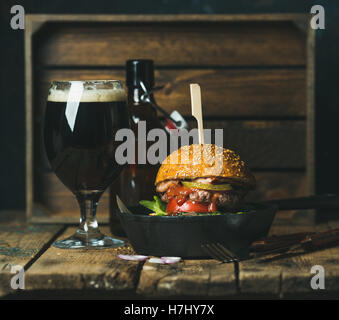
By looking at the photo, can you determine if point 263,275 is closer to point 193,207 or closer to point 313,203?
point 193,207

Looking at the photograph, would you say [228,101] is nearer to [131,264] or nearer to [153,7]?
[153,7]

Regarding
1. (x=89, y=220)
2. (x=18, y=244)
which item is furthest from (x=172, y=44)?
(x=18, y=244)

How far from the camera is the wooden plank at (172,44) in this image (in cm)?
206

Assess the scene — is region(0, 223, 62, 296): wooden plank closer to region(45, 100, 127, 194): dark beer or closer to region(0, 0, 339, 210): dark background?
region(45, 100, 127, 194): dark beer

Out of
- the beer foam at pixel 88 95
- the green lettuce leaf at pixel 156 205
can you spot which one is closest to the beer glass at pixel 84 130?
the beer foam at pixel 88 95

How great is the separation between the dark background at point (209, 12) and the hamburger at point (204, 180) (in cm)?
85

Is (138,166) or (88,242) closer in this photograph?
(88,242)

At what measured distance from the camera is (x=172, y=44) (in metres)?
2.07

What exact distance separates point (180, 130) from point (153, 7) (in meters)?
0.60

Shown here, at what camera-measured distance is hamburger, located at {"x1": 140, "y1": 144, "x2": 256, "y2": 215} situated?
1.49 m

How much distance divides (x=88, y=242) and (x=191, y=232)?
0.34m

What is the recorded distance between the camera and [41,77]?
2.09 metres

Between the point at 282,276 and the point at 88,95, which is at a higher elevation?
the point at 88,95

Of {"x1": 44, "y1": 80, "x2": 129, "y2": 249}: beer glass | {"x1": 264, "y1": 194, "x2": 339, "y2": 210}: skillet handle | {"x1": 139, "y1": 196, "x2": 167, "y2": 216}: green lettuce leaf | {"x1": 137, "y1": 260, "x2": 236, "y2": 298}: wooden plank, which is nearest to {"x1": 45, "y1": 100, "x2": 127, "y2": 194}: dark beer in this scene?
{"x1": 44, "y1": 80, "x2": 129, "y2": 249}: beer glass
